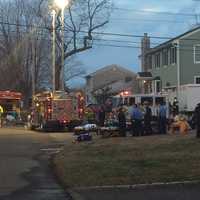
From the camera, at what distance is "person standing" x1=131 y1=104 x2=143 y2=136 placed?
109ft

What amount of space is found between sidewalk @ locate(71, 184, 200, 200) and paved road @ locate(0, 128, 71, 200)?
1.47 feet

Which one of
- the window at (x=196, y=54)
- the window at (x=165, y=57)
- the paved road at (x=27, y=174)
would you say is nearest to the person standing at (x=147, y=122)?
the paved road at (x=27, y=174)

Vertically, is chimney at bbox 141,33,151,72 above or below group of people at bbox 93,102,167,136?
above

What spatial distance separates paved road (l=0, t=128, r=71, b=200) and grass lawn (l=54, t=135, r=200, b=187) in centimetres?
49

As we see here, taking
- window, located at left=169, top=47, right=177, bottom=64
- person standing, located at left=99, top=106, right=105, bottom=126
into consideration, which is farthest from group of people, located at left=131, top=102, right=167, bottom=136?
window, located at left=169, top=47, right=177, bottom=64

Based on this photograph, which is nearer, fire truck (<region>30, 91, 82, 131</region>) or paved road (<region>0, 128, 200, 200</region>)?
paved road (<region>0, 128, 200, 200</region>)

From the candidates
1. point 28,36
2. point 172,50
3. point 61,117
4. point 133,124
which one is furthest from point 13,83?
point 133,124

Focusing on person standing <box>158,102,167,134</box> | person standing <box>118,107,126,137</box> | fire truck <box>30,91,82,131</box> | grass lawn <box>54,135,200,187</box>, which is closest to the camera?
grass lawn <box>54,135,200,187</box>

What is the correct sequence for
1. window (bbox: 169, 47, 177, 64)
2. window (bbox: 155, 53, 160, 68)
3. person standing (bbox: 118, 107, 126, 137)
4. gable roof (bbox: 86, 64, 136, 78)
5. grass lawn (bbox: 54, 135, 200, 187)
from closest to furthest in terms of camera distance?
grass lawn (bbox: 54, 135, 200, 187)
person standing (bbox: 118, 107, 126, 137)
window (bbox: 169, 47, 177, 64)
window (bbox: 155, 53, 160, 68)
gable roof (bbox: 86, 64, 136, 78)

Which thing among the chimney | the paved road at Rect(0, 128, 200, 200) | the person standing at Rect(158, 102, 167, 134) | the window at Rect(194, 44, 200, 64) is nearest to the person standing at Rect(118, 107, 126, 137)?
the person standing at Rect(158, 102, 167, 134)

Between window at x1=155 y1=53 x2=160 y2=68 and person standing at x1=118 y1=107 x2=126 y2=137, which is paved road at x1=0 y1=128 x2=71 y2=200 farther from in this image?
window at x1=155 y1=53 x2=160 y2=68

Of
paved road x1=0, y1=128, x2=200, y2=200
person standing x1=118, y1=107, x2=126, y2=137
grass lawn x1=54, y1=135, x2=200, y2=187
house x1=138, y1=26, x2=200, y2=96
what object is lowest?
paved road x1=0, y1=128, x2=200, y2=200

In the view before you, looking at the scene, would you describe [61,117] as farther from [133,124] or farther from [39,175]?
[39,175]

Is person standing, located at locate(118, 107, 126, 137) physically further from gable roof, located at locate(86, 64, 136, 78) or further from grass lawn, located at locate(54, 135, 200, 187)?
gable roof, located at locate(86, 64, 136, 78)
